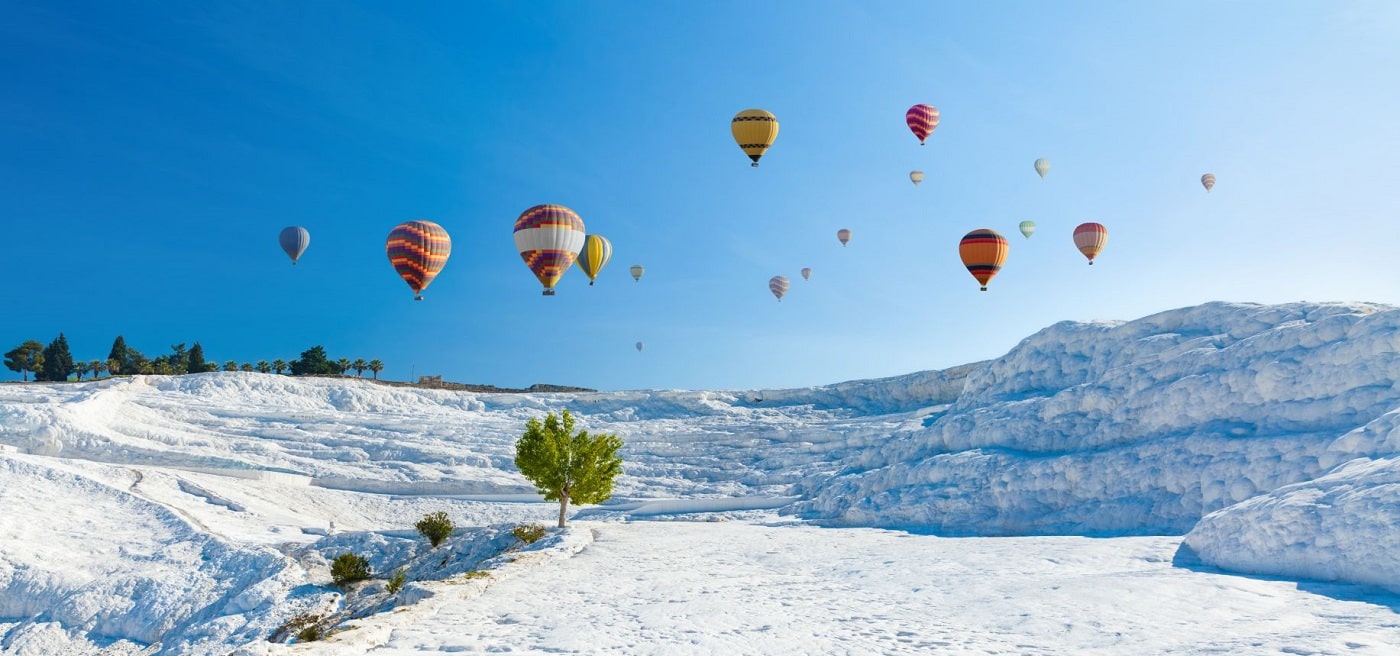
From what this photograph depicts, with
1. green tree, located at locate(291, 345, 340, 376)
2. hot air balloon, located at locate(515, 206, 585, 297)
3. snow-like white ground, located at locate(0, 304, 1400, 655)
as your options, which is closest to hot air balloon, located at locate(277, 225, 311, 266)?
snow-like white ground, located at locate(0, 304, 1400, 655)

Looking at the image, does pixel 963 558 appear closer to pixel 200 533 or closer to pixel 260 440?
pixel 200 533

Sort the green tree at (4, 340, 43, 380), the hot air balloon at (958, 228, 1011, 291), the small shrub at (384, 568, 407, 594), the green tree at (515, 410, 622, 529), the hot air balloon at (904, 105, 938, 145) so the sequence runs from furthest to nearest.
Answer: the green tree at (4, 340, 43, 380) → the hot air balloon at (904, 105, 938, 145) → the hot air balloon at (958, 228, 1011, 291) → the green tree at (515, 410, 622, 529) → the small shrub at (384, 568, 407, 594)

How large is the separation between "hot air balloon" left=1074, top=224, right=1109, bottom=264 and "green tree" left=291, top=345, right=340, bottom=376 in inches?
3877

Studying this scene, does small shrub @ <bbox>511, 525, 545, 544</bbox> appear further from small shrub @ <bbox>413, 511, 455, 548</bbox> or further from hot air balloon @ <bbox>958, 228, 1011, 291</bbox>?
hot air balloon @ <bbox>958, 228, 1011, 291</bbox>

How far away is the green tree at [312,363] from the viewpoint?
123 m

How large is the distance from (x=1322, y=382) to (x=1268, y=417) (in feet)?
6.20

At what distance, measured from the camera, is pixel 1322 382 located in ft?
97.1

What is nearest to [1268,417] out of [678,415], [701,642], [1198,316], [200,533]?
[1198,316]

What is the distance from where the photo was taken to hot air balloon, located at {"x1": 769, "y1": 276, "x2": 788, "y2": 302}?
75062 millimetres

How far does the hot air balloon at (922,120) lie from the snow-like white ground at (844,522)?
19.4 m

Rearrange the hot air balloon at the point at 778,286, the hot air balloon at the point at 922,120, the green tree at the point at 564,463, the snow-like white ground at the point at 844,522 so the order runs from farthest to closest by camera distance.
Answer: the hot air balloon at the point at 778,286
the hot air balloon at the point at 922,120
the green tree at the point at 564,463
the snow-like white ground at the point at 844,522

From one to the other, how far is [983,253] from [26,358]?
394 ft

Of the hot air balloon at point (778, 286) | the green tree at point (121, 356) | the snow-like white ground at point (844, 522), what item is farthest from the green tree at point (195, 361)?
the hot air balloon at point (778, 286)

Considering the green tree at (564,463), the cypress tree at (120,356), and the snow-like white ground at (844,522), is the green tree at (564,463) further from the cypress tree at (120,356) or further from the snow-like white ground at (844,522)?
the cypress tree at (120,356)
